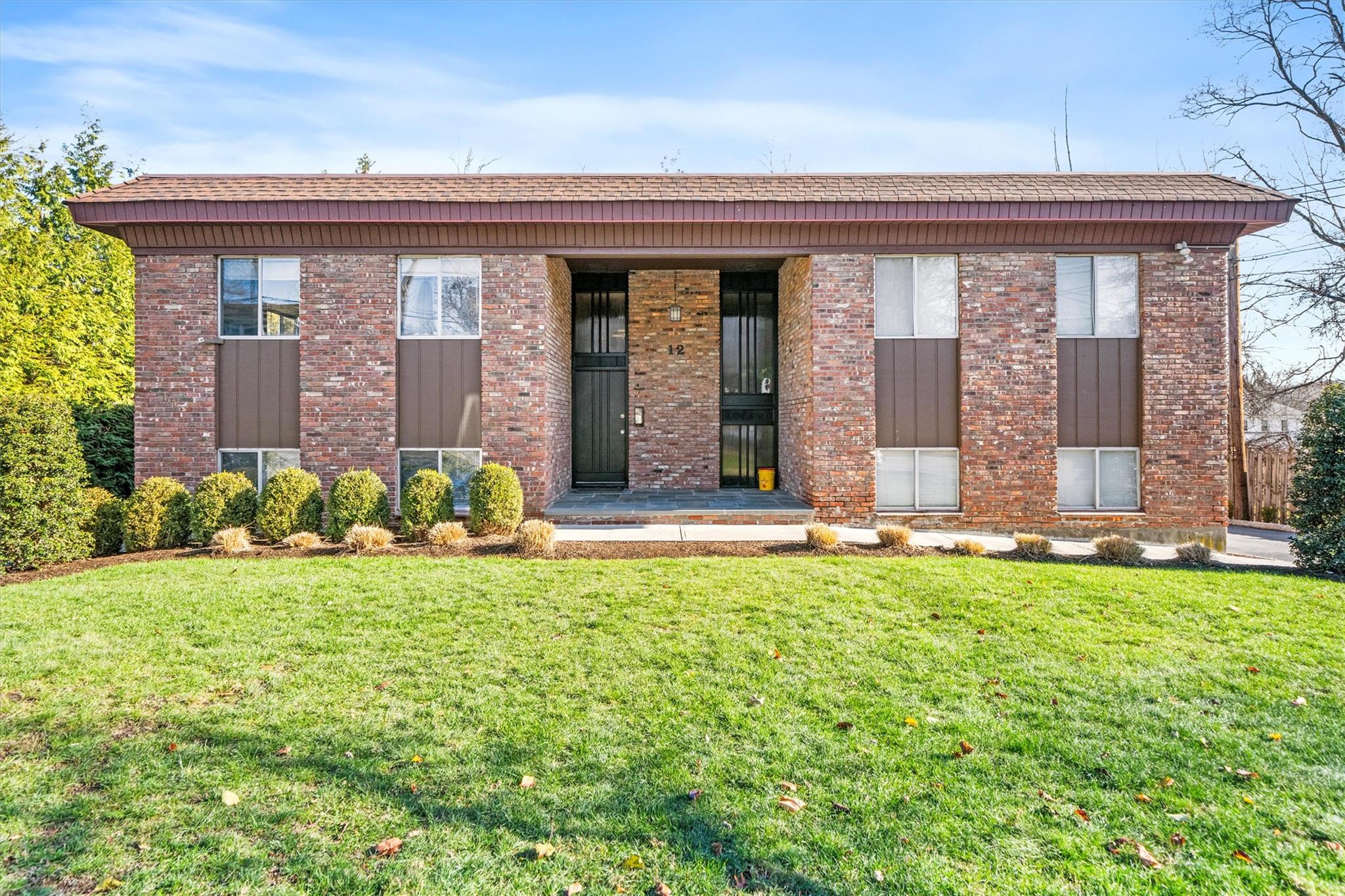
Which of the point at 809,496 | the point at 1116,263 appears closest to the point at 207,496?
the point at 809,496

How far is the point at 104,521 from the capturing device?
24.6 ft

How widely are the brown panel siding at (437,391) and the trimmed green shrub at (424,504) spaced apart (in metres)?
1.32

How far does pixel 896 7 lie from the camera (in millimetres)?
10023

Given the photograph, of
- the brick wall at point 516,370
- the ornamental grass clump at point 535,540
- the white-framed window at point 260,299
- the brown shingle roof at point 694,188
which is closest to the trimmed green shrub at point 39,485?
the white-framed window at point 260,299

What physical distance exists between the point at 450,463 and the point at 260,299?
3.96 m

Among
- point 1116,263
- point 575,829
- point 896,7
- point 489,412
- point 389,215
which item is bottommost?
point 575,829

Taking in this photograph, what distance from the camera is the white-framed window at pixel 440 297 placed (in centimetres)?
959

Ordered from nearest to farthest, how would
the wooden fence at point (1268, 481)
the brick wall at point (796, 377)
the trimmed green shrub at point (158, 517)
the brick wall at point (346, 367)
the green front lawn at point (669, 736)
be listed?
the green front lawn at point (669, 736)
the trimmed green shrub at point (158, 517)
the brick wall at point (346, 367)
the brick wall at point (796, 377)
the wooden fence at point (1268, 481)

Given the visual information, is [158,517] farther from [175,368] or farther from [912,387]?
[912,387]

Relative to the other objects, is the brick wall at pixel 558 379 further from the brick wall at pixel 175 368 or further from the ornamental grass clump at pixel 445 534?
the brick wall at pixel 175 368

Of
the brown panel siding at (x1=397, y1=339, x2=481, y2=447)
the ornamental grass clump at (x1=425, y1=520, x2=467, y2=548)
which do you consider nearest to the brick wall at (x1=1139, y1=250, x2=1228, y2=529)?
the ornamental grass clump at (x1=425, y1=520, x2=467, y2=548)

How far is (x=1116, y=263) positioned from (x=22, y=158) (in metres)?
24.4

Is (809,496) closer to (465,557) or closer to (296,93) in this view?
(465,557)

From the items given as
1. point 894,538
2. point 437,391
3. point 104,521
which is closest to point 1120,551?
point 894,538
